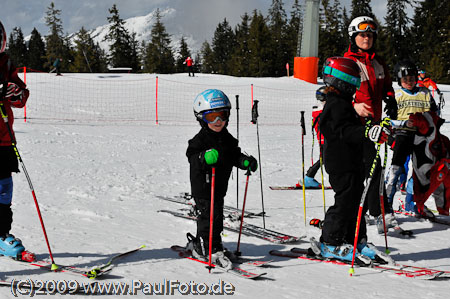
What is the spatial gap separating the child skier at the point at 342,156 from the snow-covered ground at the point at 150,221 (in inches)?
10.9

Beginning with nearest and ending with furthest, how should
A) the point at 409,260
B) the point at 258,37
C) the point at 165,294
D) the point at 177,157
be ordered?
the point at 165,294 → the point at 409,260 → the point at 177,157 → the point at 258,37

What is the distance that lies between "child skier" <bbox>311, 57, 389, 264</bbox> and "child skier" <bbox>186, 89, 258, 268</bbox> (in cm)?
77

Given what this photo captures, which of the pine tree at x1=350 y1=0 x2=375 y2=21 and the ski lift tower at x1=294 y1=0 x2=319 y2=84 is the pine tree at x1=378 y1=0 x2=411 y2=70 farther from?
the ski lift tower at x1=294 y1=0 x2=319 y2=84

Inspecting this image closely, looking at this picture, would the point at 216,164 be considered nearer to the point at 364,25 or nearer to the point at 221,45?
the point at 364,25

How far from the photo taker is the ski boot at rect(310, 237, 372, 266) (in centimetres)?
417

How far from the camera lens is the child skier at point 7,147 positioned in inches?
158

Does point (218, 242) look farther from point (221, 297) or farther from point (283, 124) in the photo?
point (283, 124)

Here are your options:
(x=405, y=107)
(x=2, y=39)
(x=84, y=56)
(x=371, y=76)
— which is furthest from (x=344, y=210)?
(x=84, y=56)

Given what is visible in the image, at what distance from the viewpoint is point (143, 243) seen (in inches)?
193

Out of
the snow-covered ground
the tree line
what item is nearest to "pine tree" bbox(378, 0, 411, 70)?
the tree line

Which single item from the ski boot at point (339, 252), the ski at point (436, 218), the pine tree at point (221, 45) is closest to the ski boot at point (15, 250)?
the ski boot at point (339, 252)

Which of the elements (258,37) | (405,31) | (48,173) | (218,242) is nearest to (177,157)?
(48,173)

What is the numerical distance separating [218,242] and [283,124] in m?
13.9

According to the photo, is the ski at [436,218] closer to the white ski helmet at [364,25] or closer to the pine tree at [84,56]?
the white ski helmet at [364,25]
